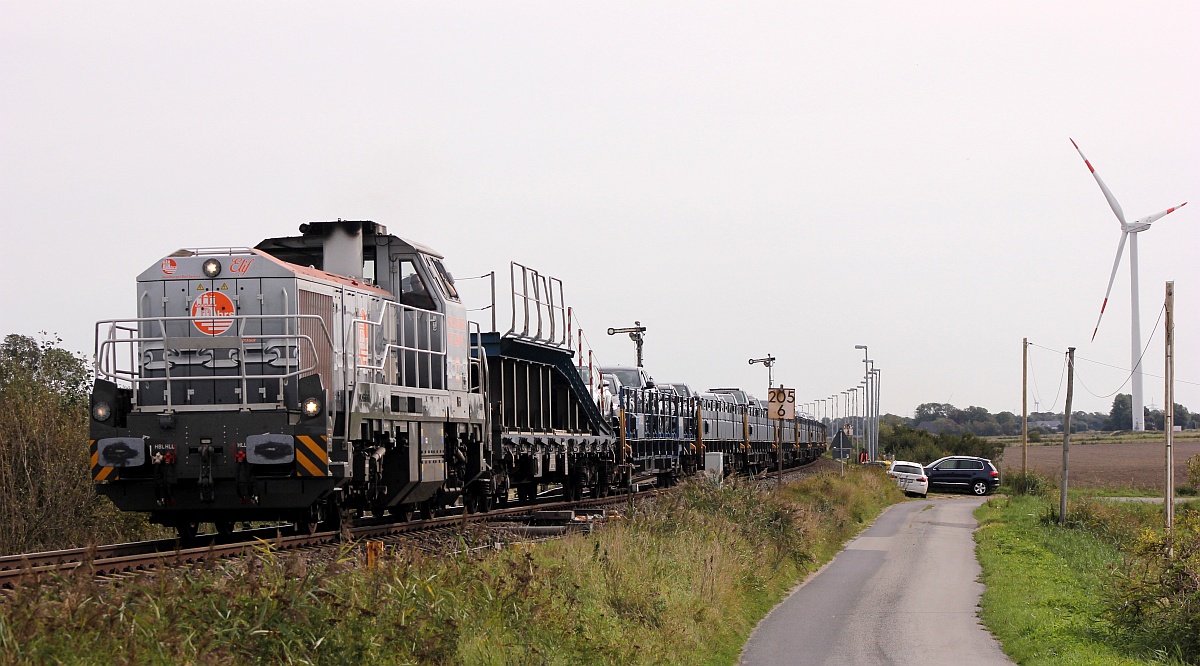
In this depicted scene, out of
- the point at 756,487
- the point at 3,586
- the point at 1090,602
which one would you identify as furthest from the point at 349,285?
the point at 1090,602

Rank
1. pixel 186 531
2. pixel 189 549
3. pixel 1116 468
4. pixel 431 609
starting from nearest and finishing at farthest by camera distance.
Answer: pixel 431 609 → pixel 189 549 → pixel 186 531 → pixel 1116 468

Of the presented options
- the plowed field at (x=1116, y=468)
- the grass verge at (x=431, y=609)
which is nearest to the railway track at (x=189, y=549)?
the grass verge at (x=431, y=609)

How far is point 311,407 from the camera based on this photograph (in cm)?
1400

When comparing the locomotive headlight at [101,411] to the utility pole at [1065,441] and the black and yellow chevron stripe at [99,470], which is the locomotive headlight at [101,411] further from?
the utility pole at [1065,441]

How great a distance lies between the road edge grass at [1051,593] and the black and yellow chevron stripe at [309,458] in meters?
7.67

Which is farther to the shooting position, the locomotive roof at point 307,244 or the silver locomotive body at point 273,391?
the locomotive roof at point 307,244

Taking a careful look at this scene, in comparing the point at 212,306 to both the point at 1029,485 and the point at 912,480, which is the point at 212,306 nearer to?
the point at 1029,485

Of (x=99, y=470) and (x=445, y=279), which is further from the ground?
(x=445, y=279)

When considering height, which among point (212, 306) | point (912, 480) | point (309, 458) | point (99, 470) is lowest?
point (912, 480)

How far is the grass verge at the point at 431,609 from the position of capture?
662cm

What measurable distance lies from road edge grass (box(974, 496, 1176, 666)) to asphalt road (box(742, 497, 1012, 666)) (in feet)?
0.90

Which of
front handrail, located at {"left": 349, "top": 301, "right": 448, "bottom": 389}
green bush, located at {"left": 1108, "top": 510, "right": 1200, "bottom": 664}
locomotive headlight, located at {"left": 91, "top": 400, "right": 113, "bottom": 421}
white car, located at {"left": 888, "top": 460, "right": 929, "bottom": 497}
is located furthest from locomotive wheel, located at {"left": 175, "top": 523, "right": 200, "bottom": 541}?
white car, located at {"left": 888, "top": 460, "right": 929, "bottom": 497}

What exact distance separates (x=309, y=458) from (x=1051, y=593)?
31.6 ft

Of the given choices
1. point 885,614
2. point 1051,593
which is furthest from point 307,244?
point 1051,593
